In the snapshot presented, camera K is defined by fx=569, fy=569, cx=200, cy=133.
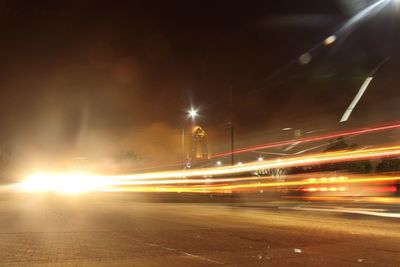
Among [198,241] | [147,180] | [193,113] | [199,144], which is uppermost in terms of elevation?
[193,113]

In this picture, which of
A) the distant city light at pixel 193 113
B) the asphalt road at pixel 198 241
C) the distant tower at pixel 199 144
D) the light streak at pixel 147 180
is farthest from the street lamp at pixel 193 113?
the asphalt road at pixel 198 241

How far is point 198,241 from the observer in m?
12.0

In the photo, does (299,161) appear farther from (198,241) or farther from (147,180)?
(198,241)

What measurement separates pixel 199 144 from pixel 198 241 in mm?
39833

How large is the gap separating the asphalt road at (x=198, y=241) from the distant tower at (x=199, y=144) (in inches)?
1242

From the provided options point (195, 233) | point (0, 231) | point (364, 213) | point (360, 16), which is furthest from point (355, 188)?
point (0, 231)

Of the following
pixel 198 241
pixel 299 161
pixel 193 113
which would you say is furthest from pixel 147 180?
pixel 198 241

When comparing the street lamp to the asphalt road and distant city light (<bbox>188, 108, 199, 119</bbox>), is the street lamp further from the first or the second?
the asphalt road

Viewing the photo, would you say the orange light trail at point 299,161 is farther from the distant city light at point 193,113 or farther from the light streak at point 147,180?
the distant city light at point 193,113

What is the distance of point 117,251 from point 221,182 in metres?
40.6

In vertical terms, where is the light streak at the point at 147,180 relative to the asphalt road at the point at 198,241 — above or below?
above

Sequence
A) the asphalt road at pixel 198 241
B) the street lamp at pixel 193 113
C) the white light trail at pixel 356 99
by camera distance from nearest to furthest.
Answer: the asphalt road at pixel 198 241, the white light trail at pixel 356 99, the street lamp at pixel 193 113

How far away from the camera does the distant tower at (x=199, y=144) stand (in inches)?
1957

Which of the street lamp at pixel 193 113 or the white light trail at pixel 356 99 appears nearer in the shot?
the white light trail at pixel 356 99
